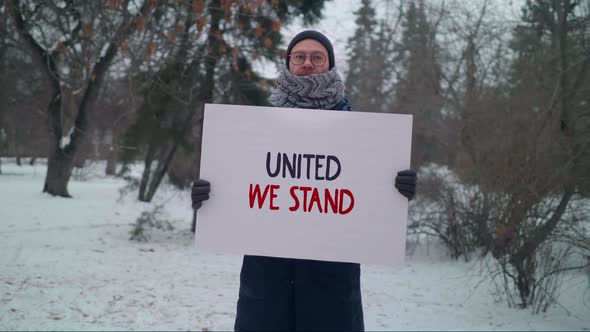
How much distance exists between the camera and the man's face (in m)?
2.15

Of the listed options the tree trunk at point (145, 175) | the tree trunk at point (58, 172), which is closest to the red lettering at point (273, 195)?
the tree trunk at point (58, 172)

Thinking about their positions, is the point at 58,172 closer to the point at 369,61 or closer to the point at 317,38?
the point at 317,38

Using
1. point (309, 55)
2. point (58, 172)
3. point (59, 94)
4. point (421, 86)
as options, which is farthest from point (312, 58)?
point (421, 86)

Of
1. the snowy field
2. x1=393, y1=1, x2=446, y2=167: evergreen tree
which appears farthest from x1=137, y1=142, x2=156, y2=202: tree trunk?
x1=393, y1=1, x2=446, y2=167: evergreen tree

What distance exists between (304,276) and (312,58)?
1065mm

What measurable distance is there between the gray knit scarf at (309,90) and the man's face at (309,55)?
0.05 meters

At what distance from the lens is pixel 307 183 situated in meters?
2.22

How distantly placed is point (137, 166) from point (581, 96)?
392 inches

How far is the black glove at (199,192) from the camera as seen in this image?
2164 millimetres

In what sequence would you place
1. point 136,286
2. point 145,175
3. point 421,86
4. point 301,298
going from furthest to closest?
point 145,175 < point 421,86 < point 136,286 < point 301,298

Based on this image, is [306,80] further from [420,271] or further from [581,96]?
[420,271]

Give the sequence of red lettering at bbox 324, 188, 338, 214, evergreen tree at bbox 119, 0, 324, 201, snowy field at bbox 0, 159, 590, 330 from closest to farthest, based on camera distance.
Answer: red lettering at bbox 324, 188, 338, 214 < snowy field at bbox 0, 159, 590, 330 < evergreen tree at bbox 119, 0, 324, 201

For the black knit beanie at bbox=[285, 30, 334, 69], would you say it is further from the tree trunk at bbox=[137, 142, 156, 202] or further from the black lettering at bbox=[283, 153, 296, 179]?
the tree trunk at bbox=[137, 142, 156, 202]

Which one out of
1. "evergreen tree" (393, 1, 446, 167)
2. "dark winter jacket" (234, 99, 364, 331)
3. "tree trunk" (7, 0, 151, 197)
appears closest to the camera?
"dark winter jacket" (234, 99, 364, 331)
